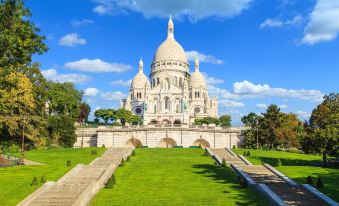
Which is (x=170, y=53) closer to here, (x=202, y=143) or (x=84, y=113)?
(x=84, y=113)

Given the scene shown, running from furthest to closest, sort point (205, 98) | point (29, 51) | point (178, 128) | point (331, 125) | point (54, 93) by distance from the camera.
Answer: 1. point (205, 98)
2. point (54, 93)
3. point (178, 128)
4. point (331, 125)
5. point (29, 51)

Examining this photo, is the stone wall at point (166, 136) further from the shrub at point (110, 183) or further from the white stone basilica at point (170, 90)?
the shrub at point (110, 183)

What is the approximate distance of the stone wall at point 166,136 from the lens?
76.0 meters

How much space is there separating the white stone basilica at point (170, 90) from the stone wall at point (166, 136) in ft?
126

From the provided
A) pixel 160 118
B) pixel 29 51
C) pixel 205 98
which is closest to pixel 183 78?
pixel 205 98

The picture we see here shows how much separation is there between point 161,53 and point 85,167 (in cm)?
10750

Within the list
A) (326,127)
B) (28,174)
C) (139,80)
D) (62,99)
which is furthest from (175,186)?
(139,80)

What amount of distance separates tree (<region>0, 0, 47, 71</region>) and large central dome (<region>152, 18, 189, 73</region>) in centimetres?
11105

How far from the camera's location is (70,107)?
282ft

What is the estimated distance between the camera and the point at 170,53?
142m

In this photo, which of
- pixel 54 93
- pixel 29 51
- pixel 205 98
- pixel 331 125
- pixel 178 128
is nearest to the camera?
pixel 29 51

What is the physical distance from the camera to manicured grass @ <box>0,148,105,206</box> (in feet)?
91.4

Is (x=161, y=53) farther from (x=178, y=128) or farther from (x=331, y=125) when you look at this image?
(x=331, y=125)

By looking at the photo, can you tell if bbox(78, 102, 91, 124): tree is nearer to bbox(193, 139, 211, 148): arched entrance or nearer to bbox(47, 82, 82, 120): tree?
bbox(47, 82, 82, 120): tree
